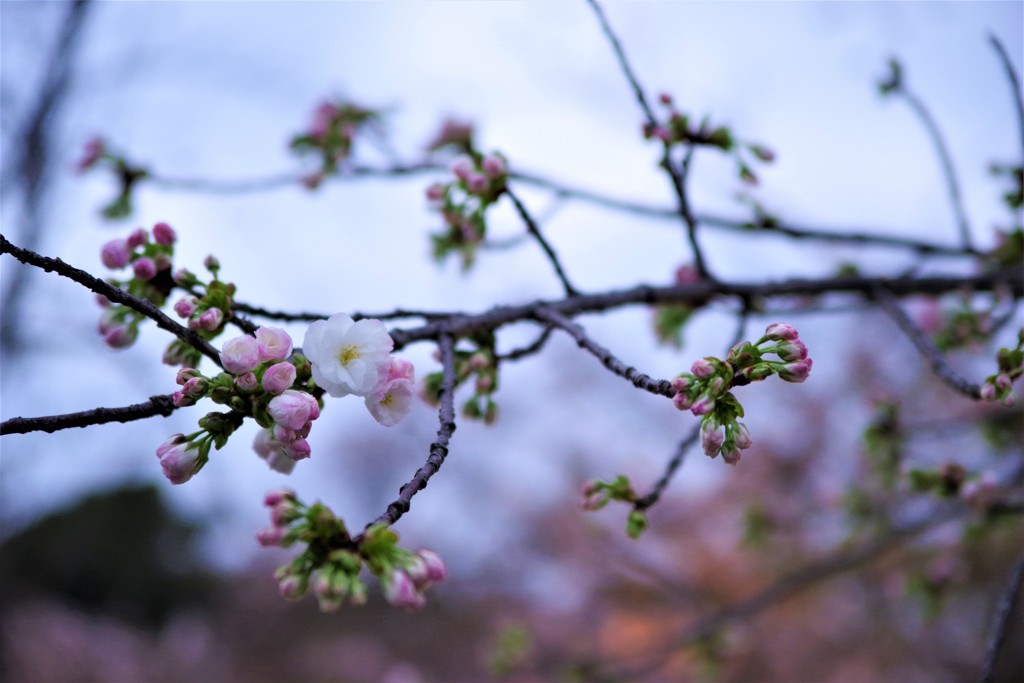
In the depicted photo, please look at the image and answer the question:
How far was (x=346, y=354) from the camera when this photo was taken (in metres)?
0.82

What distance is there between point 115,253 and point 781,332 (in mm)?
933

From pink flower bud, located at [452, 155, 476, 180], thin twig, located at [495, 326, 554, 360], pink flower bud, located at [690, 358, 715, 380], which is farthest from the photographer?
pink flower bud, located at [452, 155, 476, 180]

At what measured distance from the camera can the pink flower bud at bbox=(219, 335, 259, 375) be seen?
29.9 inches

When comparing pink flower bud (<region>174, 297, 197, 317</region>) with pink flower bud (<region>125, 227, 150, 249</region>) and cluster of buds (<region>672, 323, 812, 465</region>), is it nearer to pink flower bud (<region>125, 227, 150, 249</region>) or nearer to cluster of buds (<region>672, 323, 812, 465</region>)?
pink flower bud (<region>125, 227, 150, 249</region>)

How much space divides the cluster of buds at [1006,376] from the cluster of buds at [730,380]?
17.4 inches

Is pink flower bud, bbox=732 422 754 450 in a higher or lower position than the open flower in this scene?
higher

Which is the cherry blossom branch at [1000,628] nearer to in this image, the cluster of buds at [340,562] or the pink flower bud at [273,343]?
the cluster of buds at [340,562]

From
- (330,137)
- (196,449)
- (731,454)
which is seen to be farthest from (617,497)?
(330,137)

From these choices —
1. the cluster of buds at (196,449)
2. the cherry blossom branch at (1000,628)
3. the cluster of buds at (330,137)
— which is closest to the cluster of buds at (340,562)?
the cluster of buds at (196,449)

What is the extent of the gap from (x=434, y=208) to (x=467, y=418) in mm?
480

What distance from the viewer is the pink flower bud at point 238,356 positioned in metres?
0.76

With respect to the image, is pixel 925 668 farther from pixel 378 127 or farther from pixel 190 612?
pixel 190 612

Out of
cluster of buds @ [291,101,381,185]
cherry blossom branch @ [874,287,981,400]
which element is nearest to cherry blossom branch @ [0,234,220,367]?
cherry blossom branch @ [874,287,981,400]

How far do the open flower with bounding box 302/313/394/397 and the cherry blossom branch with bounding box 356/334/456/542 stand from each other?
0.28 ft
